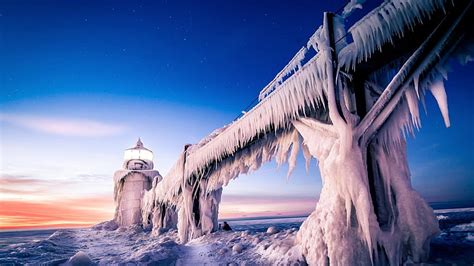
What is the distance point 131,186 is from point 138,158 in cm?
288

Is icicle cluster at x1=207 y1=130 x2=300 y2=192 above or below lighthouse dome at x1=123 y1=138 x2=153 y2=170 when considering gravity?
below

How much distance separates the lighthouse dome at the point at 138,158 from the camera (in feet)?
76.0

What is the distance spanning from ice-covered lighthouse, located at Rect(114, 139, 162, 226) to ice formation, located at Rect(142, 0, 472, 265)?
19.3 m

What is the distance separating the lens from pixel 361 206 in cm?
372

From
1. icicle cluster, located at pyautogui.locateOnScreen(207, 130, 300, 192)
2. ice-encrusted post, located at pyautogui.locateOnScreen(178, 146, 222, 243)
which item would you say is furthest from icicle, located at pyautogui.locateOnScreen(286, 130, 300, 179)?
ice-encrusted post, located at pyautogui.locateOnScreen(178, 146, 222, 243)

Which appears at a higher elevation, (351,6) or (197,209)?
(351,6)

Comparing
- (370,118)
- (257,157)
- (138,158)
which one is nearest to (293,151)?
(257,157)

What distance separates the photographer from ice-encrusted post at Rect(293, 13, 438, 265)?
369cm

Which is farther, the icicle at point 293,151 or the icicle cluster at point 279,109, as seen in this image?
the icicle at point 293,151

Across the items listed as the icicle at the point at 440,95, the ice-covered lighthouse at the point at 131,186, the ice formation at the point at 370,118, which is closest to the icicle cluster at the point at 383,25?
the ice formation at the point at 370,118

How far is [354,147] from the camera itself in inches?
156

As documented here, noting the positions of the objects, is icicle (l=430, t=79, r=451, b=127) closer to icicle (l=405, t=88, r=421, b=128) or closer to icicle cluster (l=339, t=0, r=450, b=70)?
icicle (l=405, t=88, r=421, b=128)

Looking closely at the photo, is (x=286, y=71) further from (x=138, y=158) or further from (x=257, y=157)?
(x=138, y=158)

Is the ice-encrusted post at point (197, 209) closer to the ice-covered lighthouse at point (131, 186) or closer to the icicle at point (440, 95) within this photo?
the icicle at point (440, 95)
